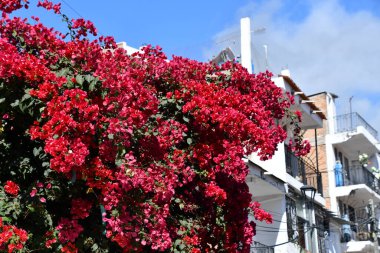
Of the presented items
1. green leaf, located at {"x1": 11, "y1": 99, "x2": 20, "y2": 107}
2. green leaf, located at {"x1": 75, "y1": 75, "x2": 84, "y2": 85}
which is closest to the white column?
green leaf, located at {"x1": 75, "y1": 75, "x2": 84, "y2": 85}

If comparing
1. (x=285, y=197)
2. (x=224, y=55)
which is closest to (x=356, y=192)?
(x=285, y=197)

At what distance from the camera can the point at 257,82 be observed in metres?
9.63

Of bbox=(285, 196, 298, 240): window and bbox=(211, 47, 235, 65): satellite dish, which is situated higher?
bbox=(211, 47, 235, 65): satellite dish

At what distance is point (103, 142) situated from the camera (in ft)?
22.6

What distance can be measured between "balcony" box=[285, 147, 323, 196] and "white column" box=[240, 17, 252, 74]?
10.3 ft

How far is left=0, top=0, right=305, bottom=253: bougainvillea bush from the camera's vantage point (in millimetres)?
6773

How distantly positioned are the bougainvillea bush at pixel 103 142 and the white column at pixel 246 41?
12.0 meters

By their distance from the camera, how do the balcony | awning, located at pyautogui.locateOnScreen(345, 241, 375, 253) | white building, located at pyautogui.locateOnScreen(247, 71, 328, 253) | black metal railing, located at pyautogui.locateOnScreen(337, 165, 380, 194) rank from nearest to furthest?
white building, located at pyautogui.locateOnScreen(247, 71, 328, 253), the balcony, awning, located at pyautogui.locateOnScreen(345, 241, 375, 253), black metal railing, located at pyautogui.locateOnScreen(337, 165, 380, 194)

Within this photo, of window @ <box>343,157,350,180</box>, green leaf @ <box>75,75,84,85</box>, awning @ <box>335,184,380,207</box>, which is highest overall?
window @ <box>343,157,350,180</box>

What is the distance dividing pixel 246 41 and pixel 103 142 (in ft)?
49.0

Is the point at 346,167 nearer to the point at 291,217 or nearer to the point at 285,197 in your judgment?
the point at 291,217

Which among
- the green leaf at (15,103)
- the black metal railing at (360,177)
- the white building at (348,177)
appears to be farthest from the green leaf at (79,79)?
the black metal railing at (360,177)

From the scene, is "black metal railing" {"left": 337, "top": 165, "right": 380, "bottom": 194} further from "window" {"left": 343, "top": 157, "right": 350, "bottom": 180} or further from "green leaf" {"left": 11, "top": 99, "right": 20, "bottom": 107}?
"green leaf" {"left": 11, "top": 99, "right": 20, "bottom": 107}

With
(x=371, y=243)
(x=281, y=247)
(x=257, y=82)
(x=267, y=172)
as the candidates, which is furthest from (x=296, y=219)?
(x=257, y=82)
